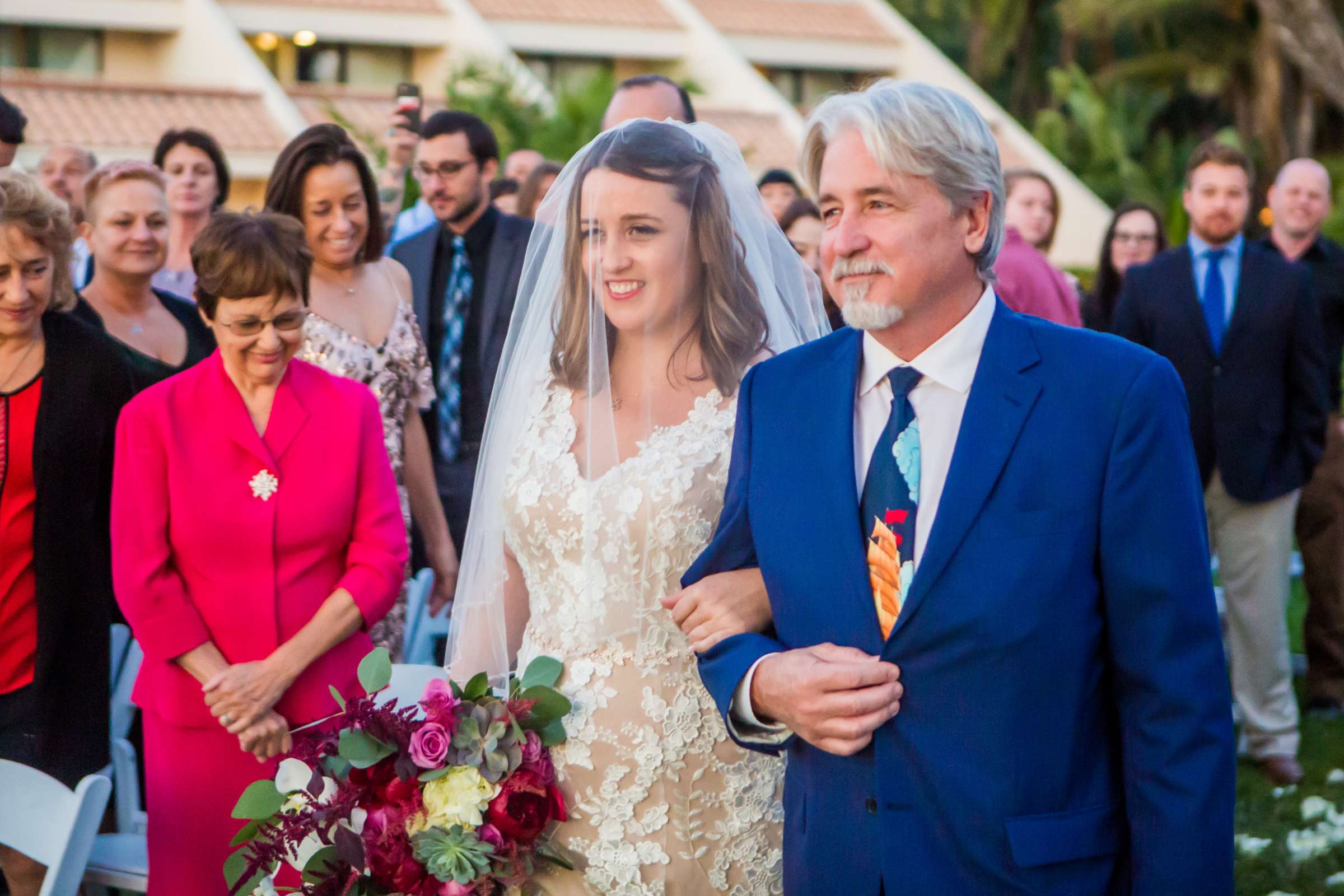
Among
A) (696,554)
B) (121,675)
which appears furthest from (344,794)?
(121,675)

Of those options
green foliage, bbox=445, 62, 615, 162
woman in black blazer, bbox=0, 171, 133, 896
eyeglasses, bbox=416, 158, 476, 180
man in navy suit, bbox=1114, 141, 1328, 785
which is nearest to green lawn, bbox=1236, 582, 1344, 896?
man in navy suit, bbox=1114, 141, 1328, 785

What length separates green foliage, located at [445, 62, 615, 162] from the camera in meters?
19.1

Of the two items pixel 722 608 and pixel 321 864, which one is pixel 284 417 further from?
pixel 722 608

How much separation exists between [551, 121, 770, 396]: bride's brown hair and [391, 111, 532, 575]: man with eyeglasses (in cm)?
240

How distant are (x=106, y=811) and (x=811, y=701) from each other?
3.16m

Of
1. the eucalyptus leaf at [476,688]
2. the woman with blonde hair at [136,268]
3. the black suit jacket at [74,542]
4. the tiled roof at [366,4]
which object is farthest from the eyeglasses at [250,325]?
the tiled roof at [366,4]

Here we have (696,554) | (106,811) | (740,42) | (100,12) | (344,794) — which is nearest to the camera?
(344,794)

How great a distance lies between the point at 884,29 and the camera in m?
32.6

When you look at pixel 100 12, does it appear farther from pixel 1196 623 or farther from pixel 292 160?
pixel 1196 623

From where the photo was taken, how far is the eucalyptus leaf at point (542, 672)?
289 cm

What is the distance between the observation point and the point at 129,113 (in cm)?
2278

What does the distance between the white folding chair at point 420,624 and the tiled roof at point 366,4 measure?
24.3 meters

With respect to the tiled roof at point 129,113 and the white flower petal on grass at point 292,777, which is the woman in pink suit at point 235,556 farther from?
the tiled roof at point 129,113

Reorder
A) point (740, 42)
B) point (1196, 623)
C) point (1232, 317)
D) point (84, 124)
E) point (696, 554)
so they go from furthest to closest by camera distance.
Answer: point (740, 42), point (84, 124), point (1232, 317), point (696, 554), point (1196, 623)
